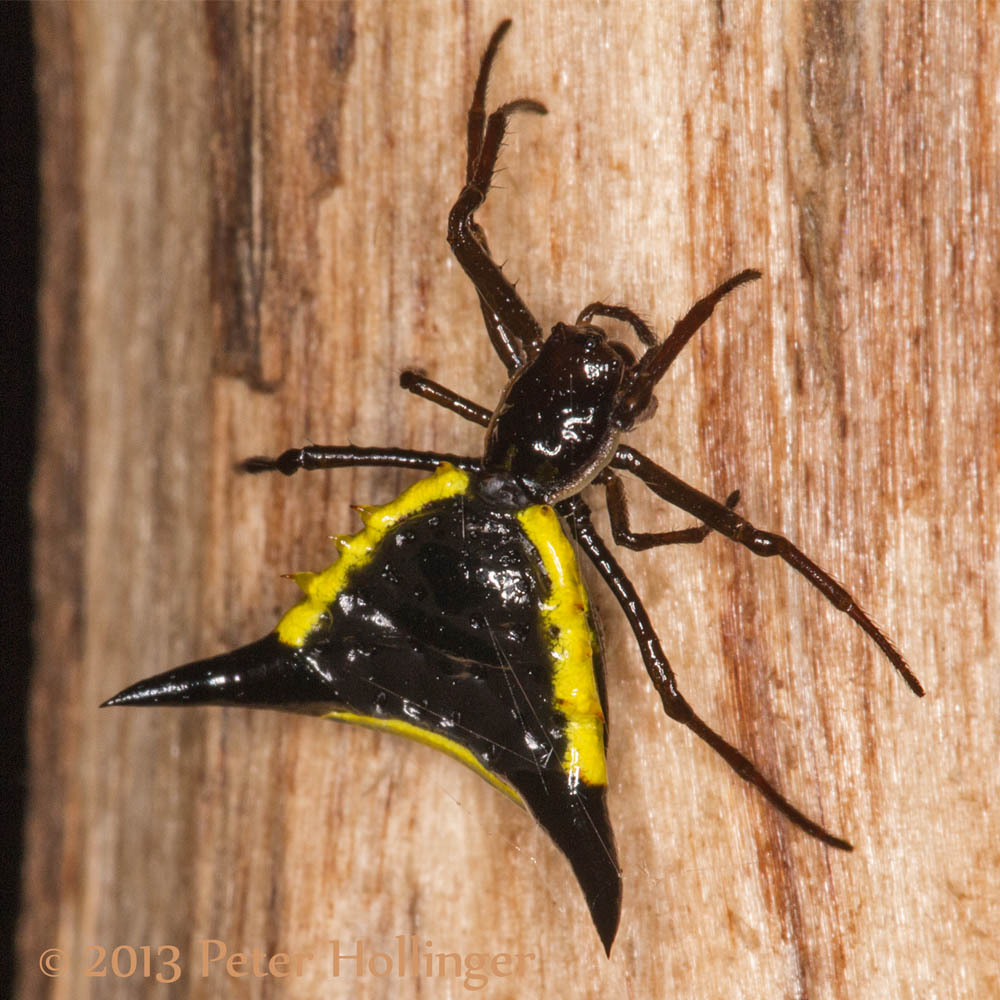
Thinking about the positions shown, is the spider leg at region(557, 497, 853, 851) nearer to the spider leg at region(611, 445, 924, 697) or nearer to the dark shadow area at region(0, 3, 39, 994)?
the spider leg at region(611, 445, 924, 697)

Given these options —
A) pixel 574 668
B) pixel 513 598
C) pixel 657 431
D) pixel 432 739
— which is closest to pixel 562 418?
pixel 657 431

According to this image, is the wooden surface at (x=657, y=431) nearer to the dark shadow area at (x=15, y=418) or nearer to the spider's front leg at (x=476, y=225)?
the spider's front leg at (x=476, y=225)

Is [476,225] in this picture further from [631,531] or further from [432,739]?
[432,739]

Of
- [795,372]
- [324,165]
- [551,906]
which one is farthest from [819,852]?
[324,165]

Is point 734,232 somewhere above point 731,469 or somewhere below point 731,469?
above

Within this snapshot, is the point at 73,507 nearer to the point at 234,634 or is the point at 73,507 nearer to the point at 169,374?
the point at 169,374
